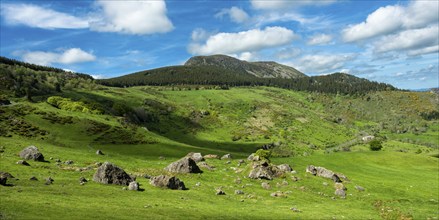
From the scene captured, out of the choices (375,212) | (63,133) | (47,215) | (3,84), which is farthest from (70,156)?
(3,84)

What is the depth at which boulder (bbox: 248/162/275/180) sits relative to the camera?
62.4 meters

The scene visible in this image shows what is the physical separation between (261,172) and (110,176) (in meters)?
29.7

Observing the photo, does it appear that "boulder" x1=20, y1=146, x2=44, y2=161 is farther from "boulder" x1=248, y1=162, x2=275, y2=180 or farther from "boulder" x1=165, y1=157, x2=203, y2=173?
"boulder" x1=248, y1=162, x2=275, y2=180

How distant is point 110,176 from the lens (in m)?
44.8

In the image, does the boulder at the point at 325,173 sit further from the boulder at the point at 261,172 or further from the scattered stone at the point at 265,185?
the scattered stone at the point at 265,185

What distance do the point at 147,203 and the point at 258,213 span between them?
13.3m

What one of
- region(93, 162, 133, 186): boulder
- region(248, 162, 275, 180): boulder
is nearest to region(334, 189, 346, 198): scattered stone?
region(248, 162, 275, 180): boulder

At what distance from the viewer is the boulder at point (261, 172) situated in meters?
62.4

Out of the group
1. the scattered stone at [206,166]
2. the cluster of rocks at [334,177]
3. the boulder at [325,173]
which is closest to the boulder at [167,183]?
the scattered stone at [206,166]

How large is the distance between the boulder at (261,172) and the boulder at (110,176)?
2623 cm

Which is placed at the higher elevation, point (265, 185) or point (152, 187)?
point (152, 187)

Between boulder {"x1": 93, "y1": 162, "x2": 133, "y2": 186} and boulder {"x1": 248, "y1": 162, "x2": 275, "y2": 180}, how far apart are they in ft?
86.1

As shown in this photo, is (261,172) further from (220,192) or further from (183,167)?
(220,192)

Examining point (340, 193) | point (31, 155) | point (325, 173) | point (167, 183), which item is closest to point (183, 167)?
point (167, 183)
